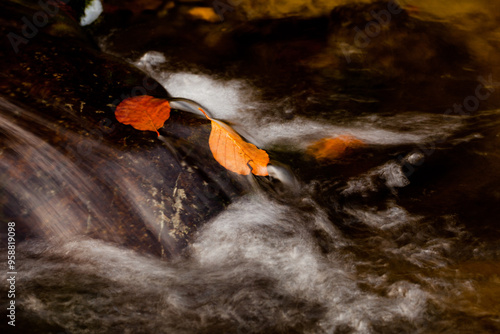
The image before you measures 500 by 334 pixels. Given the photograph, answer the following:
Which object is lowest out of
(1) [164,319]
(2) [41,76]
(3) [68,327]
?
(1) [164,319]

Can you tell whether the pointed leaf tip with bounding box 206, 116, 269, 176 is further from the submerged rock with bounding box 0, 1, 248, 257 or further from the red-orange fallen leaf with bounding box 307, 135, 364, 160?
the red-orange fallen leaf with bounding box 307, 135, 364, 160

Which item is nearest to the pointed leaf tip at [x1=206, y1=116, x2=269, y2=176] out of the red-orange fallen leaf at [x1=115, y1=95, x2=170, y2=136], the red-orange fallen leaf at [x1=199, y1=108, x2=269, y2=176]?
the red-orange fallen leaf at [x1=199, y1=108, x2=269, y2=176]

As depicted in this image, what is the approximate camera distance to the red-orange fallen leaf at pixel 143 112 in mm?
2936

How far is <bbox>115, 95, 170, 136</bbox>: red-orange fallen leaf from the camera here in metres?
2.94

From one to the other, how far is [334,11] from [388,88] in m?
1.44

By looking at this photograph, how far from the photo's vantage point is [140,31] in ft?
16.0

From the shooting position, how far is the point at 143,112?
3043 mm

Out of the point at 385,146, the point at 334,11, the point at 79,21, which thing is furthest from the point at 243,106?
the point at 79,21

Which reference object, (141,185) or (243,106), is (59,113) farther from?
(243,106)

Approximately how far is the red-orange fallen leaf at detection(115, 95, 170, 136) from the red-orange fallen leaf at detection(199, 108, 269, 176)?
40 centimetres

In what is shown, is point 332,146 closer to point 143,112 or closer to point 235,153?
point 235,153

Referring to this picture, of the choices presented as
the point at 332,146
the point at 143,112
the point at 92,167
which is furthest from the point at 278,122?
the point at 92,167

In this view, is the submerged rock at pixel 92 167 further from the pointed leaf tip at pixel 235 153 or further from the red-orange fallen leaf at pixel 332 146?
the red-orange fallen leaf at pixel 332 146

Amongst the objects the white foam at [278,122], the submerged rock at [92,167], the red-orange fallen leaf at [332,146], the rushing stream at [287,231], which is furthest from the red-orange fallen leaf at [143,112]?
the red-orange fallen leaf at [332,146]
